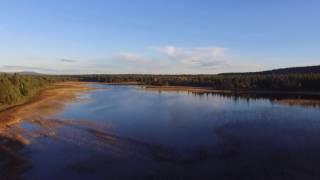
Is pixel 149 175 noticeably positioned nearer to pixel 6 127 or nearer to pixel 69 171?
pixel 69 171

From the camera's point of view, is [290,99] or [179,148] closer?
[179,148]

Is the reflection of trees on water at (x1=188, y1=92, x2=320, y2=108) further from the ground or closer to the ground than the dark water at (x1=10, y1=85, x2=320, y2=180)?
further from the ground

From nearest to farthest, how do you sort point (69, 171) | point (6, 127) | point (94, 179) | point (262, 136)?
point (94, 179), point (69, 171), point (262, 136), point (6, 127)

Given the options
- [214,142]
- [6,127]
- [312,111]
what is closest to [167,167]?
[214,142]

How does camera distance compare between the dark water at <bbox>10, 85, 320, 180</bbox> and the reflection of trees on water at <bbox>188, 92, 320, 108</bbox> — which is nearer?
the dark water at <bbox>10, 85, 320, 180</bbox>

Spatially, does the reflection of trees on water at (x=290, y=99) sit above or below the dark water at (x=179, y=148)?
above

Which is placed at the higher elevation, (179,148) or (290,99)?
(290,99)

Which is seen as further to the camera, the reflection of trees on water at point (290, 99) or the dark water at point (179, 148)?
the reflection of trees on water at point (290, 99)

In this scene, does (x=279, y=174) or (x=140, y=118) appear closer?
(x=279, y=174)
